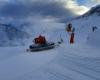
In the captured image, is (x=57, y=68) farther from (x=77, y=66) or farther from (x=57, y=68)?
(x=77, y=66)

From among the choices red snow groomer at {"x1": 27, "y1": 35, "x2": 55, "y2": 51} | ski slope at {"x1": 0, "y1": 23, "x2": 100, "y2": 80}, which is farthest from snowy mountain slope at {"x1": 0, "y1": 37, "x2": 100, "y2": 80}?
red snow groomer at {"x1": 27, "y1": 35, "x2": 55, "y2": 51}

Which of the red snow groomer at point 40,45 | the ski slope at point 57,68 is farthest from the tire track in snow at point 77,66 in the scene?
the red snow groomer at point 40,45

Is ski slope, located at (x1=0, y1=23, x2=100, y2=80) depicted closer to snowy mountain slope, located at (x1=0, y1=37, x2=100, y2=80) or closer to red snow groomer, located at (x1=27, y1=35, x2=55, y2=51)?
snowy mountain slope, located at (x1=0, y1=37, x2=100, y2=80)

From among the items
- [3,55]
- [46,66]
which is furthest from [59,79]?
[3,55]

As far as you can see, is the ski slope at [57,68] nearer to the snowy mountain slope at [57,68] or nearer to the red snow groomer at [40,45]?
the snowy mountain slope at [57,68]

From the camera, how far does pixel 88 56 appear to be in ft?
39.3

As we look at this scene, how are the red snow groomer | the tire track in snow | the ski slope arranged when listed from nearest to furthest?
the tire track in snow
the ski slope
the red snow groomer

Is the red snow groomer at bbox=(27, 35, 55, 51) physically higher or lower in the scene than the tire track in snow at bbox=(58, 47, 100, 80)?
higher

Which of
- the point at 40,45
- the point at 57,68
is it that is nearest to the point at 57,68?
the point at 57,68

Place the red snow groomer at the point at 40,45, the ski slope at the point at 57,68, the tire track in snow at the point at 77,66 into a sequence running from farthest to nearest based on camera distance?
the red snow groomer at the point at 40,45 → the ski slope at the point at 57,68 → the tire track in snow at the point at 77,66

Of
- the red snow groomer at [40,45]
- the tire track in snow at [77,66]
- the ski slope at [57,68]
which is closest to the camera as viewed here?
the tire track in snow at [77,66]

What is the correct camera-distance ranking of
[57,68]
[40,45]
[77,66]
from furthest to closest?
1. [40,45]
2. [57,68]
3. [77,66]

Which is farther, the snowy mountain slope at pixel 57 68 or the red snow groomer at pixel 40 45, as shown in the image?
the red snow groomer at pixel 40 45

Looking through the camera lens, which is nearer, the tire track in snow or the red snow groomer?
the tire track in snow
